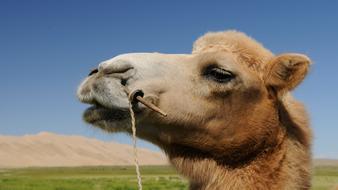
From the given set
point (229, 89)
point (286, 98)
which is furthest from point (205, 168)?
point (286, 98)

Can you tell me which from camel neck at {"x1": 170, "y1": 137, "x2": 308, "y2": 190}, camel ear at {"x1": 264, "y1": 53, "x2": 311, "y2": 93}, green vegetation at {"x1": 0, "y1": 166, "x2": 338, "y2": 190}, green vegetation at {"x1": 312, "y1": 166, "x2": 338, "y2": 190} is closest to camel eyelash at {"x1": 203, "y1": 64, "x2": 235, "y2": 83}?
camel ear at {"x1": 264, "y1": 53, "x2": 311, "y2": 93}

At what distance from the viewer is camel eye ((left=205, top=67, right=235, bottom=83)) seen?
5.11 metres

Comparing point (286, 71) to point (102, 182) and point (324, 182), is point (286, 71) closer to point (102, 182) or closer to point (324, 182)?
point (324, 182)

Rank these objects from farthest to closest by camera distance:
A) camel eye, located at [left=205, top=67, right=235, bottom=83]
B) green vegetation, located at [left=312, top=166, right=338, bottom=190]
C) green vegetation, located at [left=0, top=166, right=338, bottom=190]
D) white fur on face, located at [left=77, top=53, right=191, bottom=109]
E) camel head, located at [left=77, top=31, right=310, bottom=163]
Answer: green vegetation, located at [left=0, top=166, right=338, bottom=190] → green vegetation, located at [left=312, top=166, right=338, bottom=190] → camel eye, located at [left=205, top=67, right=235, bottom=83] → camel head, located at [left=77, top=31, right=310, bottom=163] → white fur on face, located at [left=77, top=53, right=191, bottom=109]

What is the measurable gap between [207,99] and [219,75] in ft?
0.84

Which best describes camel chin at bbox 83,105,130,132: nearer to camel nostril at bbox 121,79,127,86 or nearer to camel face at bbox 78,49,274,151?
camel face at bbox 78,49,274,151

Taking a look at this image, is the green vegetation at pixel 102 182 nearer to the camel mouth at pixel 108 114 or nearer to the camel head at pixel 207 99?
the camel head at pixel 207 99

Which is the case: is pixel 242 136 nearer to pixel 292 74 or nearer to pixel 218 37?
pixel 292 74

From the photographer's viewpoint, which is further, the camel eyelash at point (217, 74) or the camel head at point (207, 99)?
the camel eyelash at point (217, 74)

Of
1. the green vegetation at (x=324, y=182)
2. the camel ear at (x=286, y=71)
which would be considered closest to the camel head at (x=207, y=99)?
the camel ear at (x=286, y=71)

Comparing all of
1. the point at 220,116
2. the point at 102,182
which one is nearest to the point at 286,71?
the point at 220,116

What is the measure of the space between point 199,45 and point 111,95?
1301mm

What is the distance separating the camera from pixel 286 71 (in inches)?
197

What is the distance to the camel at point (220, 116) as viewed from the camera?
16.1 ft
